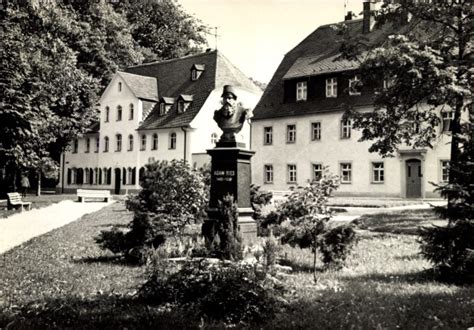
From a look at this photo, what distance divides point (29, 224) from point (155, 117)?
2822cm

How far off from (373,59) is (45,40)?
40.5 ft

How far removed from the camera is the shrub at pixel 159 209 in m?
10.4

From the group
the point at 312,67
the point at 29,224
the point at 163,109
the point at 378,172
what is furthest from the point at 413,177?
the point at 29,224

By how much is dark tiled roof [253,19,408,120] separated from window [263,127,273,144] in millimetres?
877

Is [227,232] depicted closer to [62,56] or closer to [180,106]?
[62,56]

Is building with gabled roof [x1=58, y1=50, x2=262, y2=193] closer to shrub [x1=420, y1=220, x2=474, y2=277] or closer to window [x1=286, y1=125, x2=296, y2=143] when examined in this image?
window [x1=286, y1=125, x2=296, y2=143]

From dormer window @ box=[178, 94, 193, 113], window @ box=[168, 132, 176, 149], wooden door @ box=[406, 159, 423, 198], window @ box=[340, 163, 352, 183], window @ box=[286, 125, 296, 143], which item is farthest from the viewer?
dormer window @ box=[178, 94, 193, 113]

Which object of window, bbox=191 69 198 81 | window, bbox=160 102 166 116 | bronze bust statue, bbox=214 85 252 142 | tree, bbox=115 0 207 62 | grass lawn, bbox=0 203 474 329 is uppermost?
tree, bbox=115 0 207 62

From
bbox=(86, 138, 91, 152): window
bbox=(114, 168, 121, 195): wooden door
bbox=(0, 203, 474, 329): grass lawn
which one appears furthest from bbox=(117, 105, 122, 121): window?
bbox=(0, 203, 474, 329): grass lawn

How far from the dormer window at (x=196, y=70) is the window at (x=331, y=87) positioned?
12.6 meters

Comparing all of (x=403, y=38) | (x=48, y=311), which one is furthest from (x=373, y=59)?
(x=48, y=311)

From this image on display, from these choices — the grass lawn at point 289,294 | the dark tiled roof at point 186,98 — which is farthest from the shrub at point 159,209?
the dark tiled roof at point 186,98

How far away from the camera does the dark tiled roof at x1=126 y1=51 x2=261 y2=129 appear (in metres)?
42.9

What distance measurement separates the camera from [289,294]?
7086 millimetres
